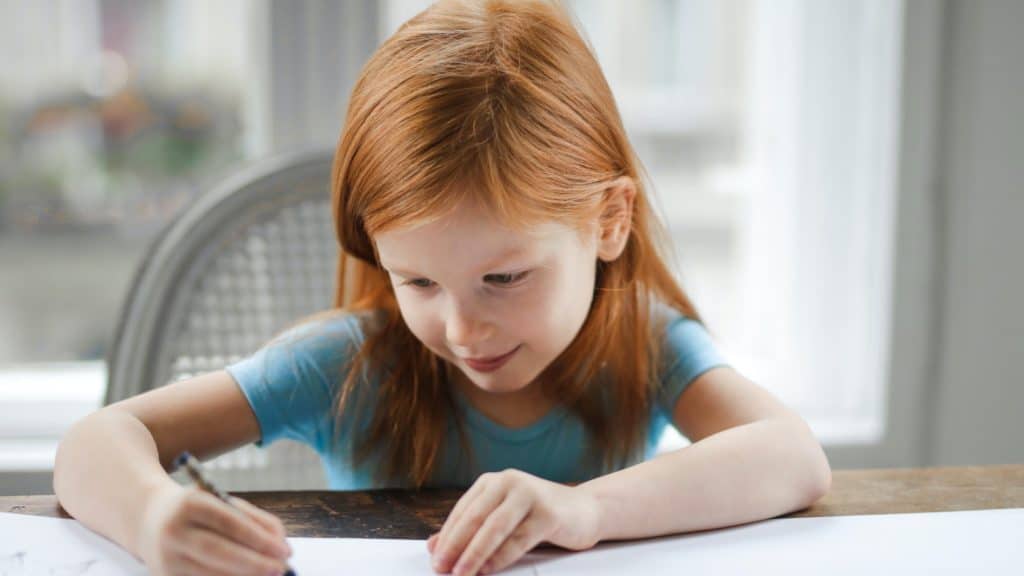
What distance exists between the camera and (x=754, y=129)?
145 centimetres

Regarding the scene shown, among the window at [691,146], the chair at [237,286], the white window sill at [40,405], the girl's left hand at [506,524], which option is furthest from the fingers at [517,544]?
the white window sill at [40,405]

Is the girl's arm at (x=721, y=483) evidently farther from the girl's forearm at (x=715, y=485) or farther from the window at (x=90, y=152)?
the window at (x=90, y=152)

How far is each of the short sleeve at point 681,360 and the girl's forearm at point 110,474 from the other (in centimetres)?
40

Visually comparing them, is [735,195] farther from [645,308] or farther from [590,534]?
[590,534]

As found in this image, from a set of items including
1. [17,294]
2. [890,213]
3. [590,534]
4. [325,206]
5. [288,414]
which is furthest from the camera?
[17,294]

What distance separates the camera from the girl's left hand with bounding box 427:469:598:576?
499 mm

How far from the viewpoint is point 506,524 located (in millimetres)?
502

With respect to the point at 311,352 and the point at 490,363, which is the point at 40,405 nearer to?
the point at 311,352

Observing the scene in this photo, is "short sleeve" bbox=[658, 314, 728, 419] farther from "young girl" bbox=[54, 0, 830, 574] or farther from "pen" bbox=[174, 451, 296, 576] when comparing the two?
"pen" bbox=[174, 451, 296, 576]

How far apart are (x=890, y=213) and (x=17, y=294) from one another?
1.48 m

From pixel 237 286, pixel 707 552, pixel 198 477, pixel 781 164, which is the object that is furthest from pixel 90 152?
pixel 707 552

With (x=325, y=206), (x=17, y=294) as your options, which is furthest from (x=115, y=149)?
(x=325, y=206)

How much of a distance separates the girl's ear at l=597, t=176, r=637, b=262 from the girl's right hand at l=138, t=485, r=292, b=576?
0.32m

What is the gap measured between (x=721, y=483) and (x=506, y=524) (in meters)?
0.16
